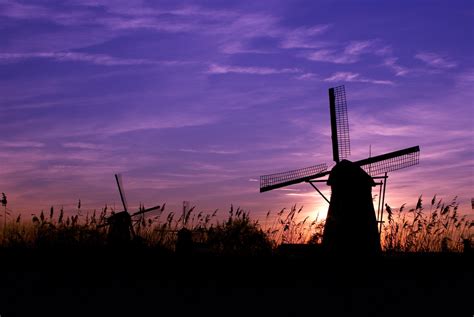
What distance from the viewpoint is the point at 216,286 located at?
10.4 metres

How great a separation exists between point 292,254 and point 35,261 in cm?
505

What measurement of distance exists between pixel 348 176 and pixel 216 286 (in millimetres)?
12443

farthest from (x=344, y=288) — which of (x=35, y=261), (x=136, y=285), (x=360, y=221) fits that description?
(x=360, y=221)

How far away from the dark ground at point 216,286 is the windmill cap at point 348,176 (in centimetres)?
865

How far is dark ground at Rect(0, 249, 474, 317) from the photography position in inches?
345

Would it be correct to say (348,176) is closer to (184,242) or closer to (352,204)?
(352,204)

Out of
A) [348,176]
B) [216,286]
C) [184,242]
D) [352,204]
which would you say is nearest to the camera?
[216,286]

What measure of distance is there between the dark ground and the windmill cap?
8.65 meters

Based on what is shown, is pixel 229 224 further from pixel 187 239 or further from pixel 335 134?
pixel 335 134

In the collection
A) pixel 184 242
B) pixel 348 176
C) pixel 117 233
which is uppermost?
pixel 348 176

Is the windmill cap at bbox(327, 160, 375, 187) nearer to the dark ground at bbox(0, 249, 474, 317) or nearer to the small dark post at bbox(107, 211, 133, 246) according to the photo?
the dark ground at bbox(0, 249, 474, 317)

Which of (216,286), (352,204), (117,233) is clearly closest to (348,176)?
(352,204)

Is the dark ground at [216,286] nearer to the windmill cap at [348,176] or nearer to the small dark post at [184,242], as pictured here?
the small dark post at [184,242]

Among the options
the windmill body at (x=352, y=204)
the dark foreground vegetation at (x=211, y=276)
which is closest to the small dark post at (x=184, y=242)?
the dark foreground vegetation at (x=211, y=276)
